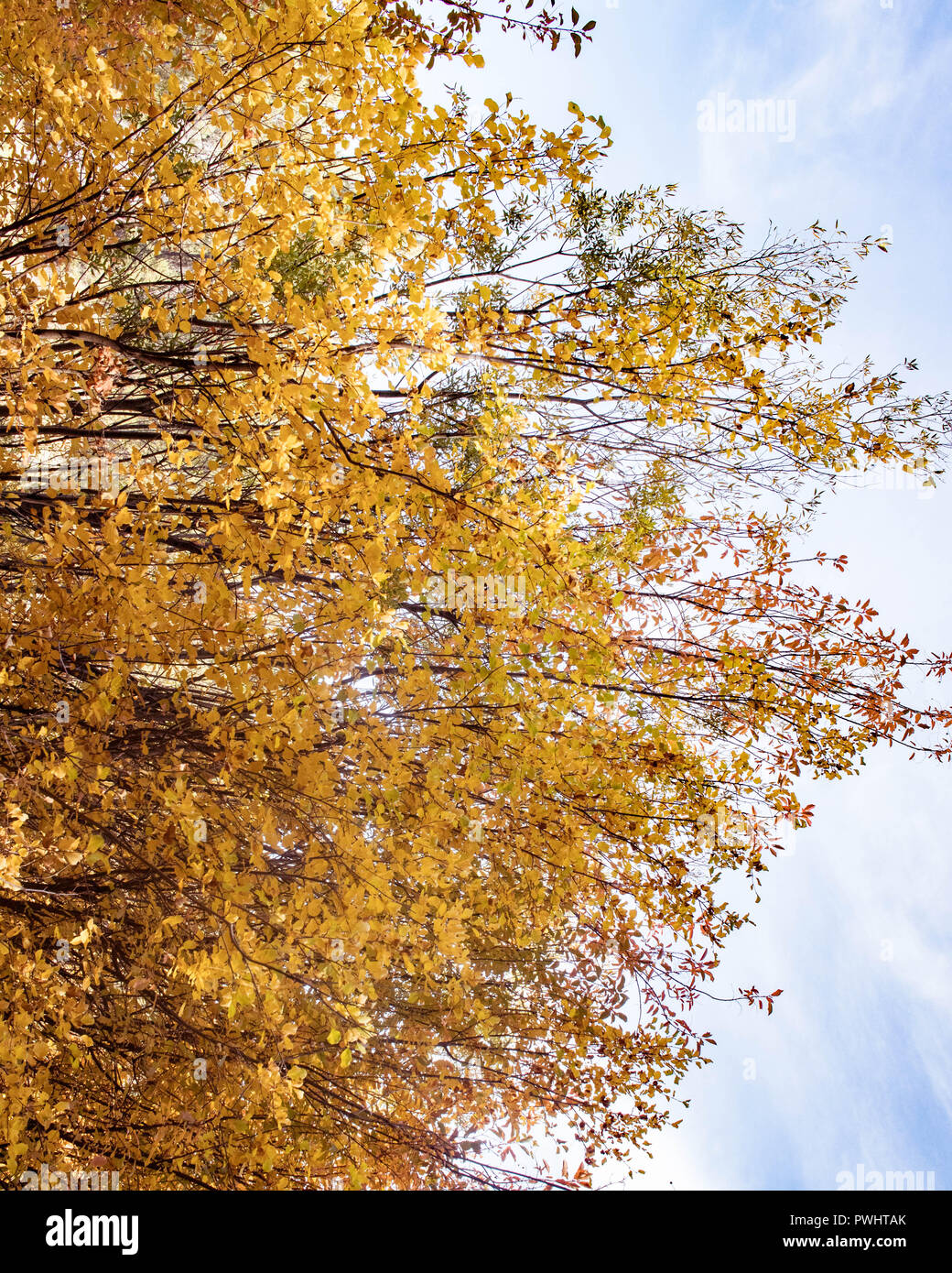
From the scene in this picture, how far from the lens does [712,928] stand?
465 centimetres

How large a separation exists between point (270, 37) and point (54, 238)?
1.59 m

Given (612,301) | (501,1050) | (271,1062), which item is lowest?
(501,1050)

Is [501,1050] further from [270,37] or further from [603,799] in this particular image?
[270,37]

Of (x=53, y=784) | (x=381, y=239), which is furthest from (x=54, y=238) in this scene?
(x=53, y=784)

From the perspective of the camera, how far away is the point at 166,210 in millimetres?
3182

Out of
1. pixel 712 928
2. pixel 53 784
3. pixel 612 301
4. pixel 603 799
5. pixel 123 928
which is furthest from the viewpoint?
pixel 612 301

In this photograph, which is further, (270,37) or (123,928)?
(123,928)

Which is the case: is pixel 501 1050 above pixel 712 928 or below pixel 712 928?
below
